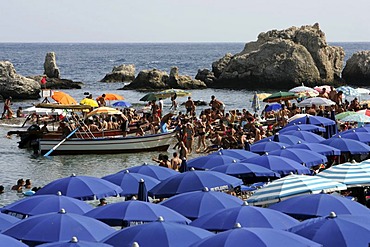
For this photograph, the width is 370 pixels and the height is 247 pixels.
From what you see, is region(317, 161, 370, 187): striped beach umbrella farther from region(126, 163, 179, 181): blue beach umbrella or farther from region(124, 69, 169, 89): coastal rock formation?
region(124, 69, 169, 89): coastal rock formation

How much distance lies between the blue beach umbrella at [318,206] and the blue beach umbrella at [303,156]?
608 cm

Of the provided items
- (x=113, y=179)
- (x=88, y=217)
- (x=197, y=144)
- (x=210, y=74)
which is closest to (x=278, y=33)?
(x=210, y=74)

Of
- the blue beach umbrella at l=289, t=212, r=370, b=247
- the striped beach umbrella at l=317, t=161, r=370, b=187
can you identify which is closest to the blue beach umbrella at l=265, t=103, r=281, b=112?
the striped beach umbrella at l=317, t=161, r=370, b=187

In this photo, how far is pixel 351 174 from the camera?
16562mm

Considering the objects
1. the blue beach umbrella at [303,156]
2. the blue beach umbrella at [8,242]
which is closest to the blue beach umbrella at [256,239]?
the blue beach umbrella at [8,242]

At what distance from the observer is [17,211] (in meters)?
15.0

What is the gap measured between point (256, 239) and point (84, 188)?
7321mm

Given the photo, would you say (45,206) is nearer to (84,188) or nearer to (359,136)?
(84,188)

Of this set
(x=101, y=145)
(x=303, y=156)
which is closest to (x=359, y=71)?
(x=101, y=145)

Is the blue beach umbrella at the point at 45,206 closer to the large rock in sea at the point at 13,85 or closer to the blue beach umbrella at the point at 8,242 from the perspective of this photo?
the blue beach umbrella at the point at 8,242

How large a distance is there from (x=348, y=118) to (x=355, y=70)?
52.2 metres

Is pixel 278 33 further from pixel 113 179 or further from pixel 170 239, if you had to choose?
pixel 170 239

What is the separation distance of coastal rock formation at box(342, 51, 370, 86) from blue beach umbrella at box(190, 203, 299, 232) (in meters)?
67.1

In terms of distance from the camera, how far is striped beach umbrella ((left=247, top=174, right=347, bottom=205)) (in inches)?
599
